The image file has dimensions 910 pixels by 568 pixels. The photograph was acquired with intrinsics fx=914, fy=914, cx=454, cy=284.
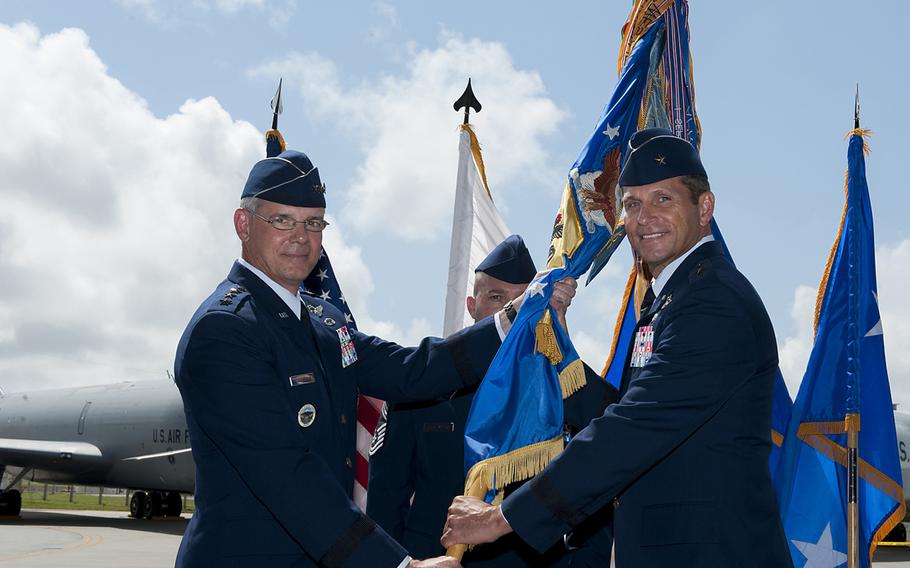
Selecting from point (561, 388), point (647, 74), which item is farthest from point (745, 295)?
point (647, 74)

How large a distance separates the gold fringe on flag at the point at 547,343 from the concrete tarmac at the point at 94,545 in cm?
1100

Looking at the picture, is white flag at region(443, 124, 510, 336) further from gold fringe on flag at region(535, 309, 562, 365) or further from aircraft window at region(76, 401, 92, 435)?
aircraft window at region(76, 401, 92, 435)

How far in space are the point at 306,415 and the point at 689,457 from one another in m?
1.21

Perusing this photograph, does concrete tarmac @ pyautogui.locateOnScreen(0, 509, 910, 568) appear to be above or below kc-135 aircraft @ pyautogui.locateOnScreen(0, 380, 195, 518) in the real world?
below

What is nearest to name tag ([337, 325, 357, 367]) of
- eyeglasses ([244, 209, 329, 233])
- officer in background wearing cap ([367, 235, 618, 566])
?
eyeglasses ([244, 209, 329, 233])

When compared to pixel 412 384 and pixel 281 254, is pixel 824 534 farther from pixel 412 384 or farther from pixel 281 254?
pixel 281 254

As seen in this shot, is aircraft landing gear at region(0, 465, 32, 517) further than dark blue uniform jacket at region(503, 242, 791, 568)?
Yes

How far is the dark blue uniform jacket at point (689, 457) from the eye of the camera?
271cm

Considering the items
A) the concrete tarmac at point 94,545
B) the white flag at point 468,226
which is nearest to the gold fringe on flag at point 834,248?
the white flag at point 468,226

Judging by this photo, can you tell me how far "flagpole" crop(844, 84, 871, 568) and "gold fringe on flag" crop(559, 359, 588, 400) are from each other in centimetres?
286

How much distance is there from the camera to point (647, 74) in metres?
4.48

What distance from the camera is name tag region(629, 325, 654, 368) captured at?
9.78ft

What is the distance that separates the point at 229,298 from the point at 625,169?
4.62 feet

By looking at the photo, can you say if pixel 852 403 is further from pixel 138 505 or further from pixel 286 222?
pixel 138 505
